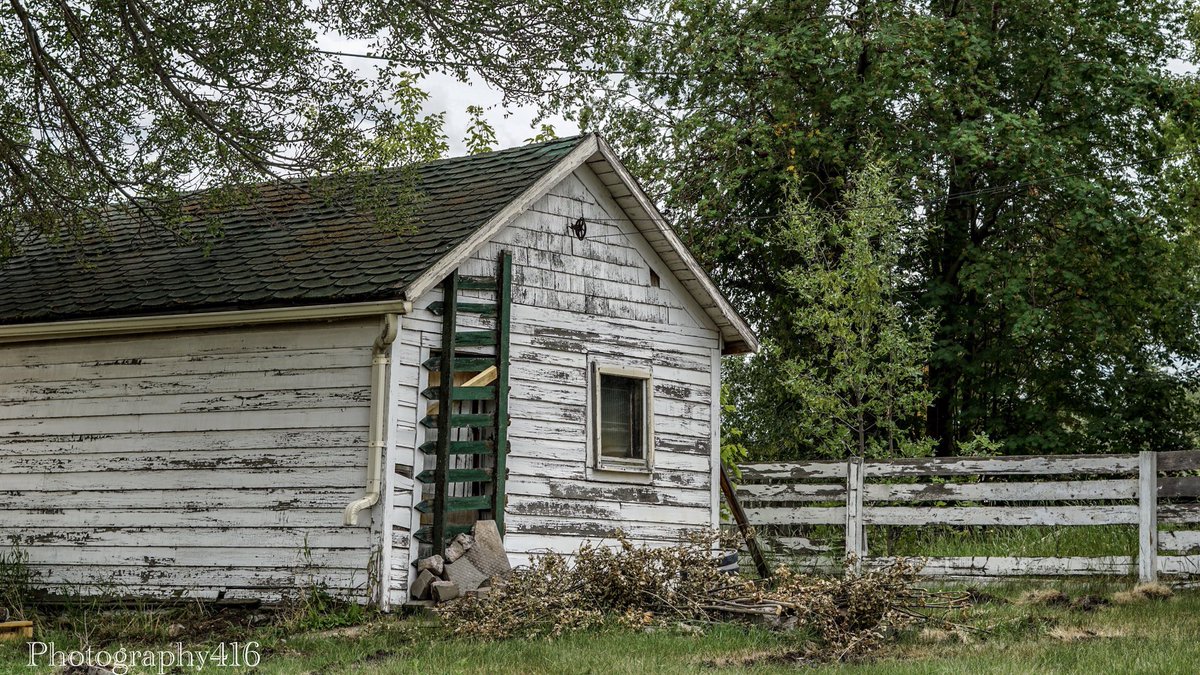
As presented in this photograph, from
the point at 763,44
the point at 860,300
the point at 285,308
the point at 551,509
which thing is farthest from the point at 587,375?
the point at 763,44

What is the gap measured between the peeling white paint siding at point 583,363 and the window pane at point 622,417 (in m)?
0.22

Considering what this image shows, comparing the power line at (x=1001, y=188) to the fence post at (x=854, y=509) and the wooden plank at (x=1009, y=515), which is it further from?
the wooden plank at (x=1009, y=515)

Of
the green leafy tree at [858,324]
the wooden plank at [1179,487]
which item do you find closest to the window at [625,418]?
the wooden plank at [1179,487]

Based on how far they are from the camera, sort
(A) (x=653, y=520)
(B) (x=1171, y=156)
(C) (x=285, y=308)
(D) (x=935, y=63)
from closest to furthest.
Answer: (C) (x=285, y=308) < (A) (x=653, y=520) < (D) (x=935, y=63) < (B) (x=1171, y=156)

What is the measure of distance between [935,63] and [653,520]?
11.1 m

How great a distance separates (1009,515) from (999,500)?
17.5 inches

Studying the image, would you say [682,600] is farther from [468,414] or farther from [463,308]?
[463,308]

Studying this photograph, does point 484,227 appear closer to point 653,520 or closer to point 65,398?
point 653,520

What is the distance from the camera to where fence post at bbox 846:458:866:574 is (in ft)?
51.0

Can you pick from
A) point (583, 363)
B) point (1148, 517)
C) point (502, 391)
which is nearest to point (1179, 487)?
point (1148, 517)

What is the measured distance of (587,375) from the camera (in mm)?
14219

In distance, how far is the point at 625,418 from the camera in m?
14.7

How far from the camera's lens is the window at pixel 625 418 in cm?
1443

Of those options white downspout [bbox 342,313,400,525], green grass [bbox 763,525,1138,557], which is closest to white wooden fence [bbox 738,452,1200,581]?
green grass [bbox 763,525,1138,557]
